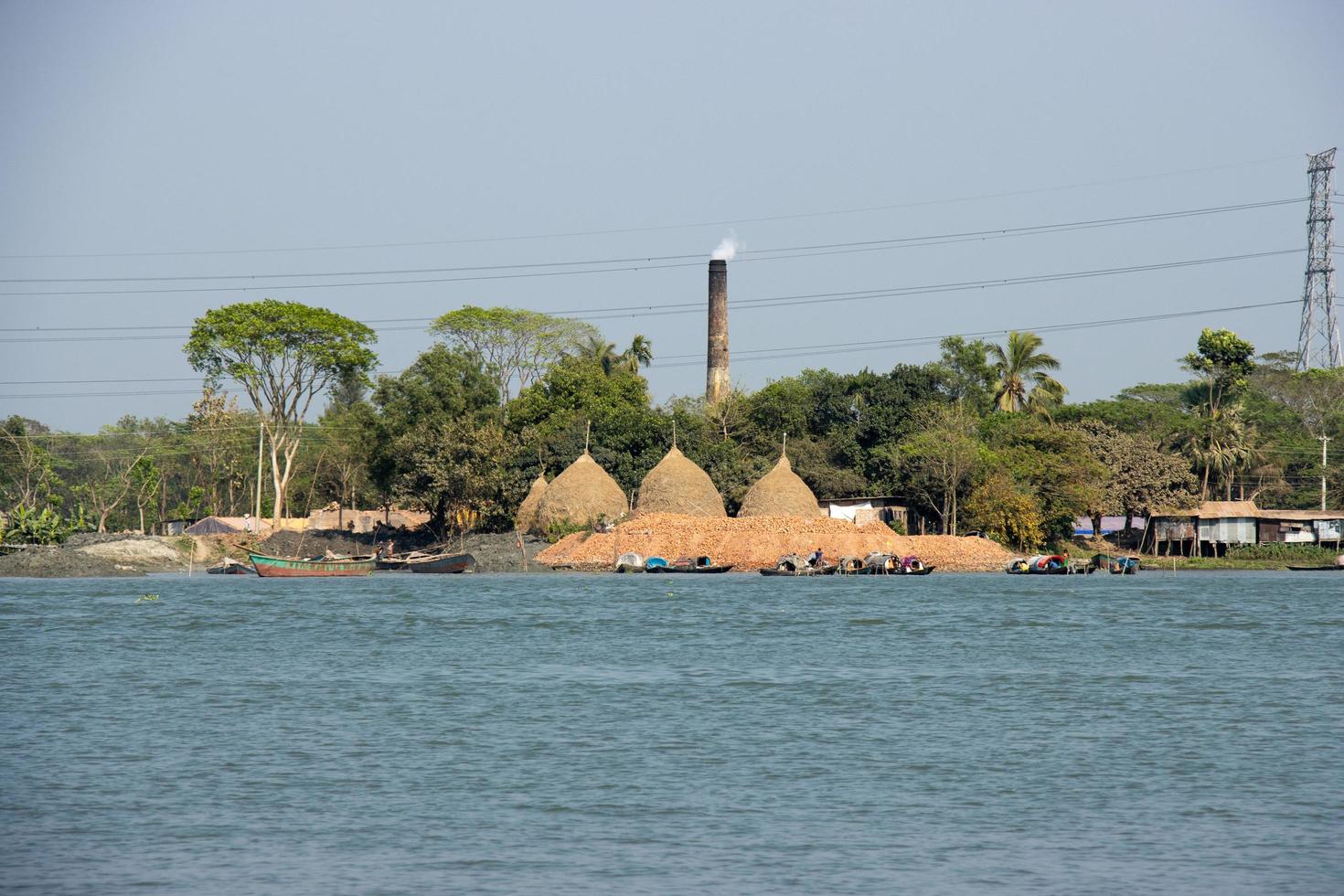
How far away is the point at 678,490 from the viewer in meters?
66.8

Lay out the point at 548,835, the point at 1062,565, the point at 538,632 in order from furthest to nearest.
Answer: the point at 1062,565 < the point at 538,632 < the point at 548,835

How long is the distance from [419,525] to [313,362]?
10.9 meters

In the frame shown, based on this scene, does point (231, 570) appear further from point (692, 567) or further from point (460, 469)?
point (692, 567)

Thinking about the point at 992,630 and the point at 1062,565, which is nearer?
the point at 992,630

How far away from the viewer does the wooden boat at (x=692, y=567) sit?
64.4 meters

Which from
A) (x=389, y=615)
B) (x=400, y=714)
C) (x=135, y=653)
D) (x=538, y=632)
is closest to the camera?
(x=400, y=714)

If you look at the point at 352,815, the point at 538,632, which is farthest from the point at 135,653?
the point at 352,815

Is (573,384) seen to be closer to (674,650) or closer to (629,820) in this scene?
(674,650)

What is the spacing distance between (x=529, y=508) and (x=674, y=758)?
5103cm

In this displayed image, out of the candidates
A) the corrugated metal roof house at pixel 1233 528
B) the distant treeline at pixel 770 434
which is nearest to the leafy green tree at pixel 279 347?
the distant treeline at pixel 770 434

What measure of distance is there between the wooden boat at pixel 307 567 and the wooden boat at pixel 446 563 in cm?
232

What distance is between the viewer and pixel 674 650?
33312 millimetres

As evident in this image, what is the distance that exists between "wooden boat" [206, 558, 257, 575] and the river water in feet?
96.3

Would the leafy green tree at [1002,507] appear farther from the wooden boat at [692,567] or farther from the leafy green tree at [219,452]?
the leafy green tree at [219,452]
